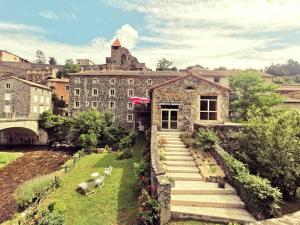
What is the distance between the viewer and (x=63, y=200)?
1496cm

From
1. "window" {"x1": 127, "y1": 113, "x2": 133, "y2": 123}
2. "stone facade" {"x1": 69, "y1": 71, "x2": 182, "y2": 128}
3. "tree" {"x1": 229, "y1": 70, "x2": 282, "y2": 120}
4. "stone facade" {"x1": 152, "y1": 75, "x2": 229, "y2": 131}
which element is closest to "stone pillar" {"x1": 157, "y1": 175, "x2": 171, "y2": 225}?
"stone facade" {"x1": 152, "y1": 75, "x2": 229, "y2": 131}

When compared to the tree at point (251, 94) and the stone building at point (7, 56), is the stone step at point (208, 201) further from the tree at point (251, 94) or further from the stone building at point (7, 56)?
the stone building at point (7, 56)

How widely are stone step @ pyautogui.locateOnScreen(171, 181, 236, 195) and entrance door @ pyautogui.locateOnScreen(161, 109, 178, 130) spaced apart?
11383 millimetres

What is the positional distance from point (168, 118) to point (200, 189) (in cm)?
1235

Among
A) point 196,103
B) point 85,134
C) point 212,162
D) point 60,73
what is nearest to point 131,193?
point 212,162

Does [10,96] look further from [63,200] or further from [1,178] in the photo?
[63,200]

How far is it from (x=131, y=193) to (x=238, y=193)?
5689mm

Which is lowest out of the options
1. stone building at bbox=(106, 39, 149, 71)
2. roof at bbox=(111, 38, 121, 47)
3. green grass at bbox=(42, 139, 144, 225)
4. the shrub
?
green grass at bbox=(42, 139, 144, 225)

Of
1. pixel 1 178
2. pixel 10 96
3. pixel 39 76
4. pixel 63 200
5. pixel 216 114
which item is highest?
pixel 39 76

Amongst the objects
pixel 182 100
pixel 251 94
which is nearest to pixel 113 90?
pixel 251 94

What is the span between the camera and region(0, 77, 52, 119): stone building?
49.3m

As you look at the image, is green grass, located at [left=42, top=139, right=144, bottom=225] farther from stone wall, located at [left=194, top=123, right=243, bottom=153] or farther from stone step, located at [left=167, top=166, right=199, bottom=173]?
stone wall, located at [left=194, top=123, right=243, bottom=153]

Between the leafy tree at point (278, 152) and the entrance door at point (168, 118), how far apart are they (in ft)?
27.4

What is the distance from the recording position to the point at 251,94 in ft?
115
